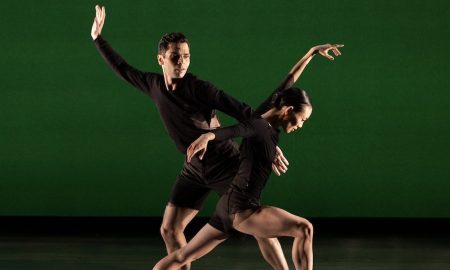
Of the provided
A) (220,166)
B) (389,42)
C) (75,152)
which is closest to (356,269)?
(220,166)

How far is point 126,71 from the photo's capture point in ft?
14.4

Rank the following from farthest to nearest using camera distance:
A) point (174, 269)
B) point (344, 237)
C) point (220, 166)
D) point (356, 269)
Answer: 1. point (344, 237)
2. point (356, 269)
3. point (220, 166)
4. point (174, 269)

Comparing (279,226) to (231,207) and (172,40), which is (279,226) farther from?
(172,40)

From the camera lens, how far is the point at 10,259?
5.49 metres

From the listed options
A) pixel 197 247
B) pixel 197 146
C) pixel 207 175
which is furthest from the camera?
pixel 207 175

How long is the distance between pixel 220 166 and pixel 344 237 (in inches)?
93.4

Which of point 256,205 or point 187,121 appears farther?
point 187,121

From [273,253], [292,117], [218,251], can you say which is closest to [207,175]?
[273,253]

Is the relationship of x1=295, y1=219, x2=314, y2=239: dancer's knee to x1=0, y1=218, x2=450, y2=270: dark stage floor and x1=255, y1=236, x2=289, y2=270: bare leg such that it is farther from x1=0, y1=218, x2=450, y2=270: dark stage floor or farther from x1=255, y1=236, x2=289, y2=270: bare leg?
x1=0, y1=218, x2=450, y2=270: dark stage floor

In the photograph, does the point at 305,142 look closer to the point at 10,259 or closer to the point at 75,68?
the point at 75,68

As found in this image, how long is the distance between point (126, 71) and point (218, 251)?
1819 mm

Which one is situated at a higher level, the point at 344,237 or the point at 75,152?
the point at 75,152

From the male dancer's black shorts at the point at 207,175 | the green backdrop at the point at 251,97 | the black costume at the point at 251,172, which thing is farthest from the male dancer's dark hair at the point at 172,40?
the green backdrop at the point at 251,97

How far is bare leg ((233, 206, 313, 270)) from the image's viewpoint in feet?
12.2
